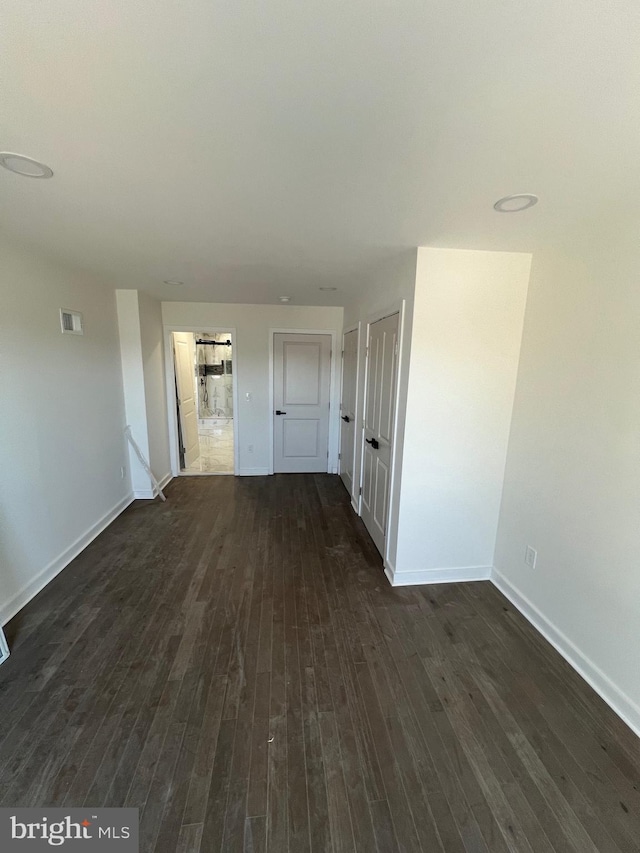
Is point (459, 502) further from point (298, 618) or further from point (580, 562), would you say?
point (298, 618)

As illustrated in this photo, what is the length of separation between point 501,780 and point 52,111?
2.76 meters

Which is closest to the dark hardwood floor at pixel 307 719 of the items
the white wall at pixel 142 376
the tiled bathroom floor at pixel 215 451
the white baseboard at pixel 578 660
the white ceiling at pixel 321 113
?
the white baseboard at pixel 578 660

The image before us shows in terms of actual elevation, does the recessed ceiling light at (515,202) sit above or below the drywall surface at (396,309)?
above

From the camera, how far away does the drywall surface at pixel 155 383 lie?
3.75m

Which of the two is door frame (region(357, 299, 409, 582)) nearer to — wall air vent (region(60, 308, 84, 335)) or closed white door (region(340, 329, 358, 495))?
closed white door (region(340, 329, 358, 495))

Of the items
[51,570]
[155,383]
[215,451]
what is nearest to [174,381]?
[155,383]

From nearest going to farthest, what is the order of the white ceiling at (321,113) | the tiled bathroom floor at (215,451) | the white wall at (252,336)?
the white ceiling at (321,113), the white wall at (252,336), the tiled bathroom floor at (215,451)

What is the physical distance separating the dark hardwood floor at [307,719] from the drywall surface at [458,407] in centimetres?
31

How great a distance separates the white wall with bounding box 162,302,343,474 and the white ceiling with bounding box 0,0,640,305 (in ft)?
8.24

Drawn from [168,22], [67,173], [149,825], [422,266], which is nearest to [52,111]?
[67,173]

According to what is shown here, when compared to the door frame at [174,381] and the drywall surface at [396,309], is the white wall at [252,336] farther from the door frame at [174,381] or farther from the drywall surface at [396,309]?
the drywall surface at [396,309]

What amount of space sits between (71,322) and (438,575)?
348 centimetres

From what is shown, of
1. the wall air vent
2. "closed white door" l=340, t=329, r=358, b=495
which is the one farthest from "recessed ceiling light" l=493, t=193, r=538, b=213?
the wall air vent

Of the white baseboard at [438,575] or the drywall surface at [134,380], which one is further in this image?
the drywall surface at [134,380]
